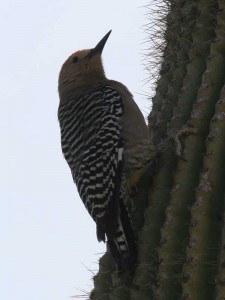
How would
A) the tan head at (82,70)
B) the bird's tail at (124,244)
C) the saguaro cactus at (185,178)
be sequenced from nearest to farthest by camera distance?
the saguaro cactus at (185,178), the bird's tail at (124,244), the tan head at (82,70)

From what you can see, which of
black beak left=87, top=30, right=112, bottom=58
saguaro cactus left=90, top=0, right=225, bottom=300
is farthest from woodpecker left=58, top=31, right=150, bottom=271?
black beak left=87, top=30, right=112, bottom=58

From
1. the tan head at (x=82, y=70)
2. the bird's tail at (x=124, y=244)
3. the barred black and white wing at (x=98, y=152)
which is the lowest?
the bird's tail at (x=124, y=244)

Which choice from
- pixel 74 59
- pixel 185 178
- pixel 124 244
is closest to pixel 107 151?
pixel 124 244

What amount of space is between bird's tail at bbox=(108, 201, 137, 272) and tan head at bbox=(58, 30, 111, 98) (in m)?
1.74

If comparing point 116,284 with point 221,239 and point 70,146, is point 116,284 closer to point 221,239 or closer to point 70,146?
point 221,239

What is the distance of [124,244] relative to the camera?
3.61m

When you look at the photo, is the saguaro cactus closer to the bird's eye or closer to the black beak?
the black beak

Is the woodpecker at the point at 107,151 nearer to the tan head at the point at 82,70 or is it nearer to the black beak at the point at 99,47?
the tan head at the point at 82,70

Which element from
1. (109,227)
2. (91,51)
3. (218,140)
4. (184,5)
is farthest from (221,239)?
(91,51)

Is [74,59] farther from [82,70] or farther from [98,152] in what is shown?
[98,152]

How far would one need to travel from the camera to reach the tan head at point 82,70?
552 cm

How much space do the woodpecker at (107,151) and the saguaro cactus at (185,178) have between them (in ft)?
0.37

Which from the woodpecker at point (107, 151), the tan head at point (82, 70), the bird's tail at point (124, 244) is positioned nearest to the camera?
the bird's tail at point (124, 244)

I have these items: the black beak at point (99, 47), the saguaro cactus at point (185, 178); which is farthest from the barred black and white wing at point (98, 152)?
the black beak at point (99, 47)
